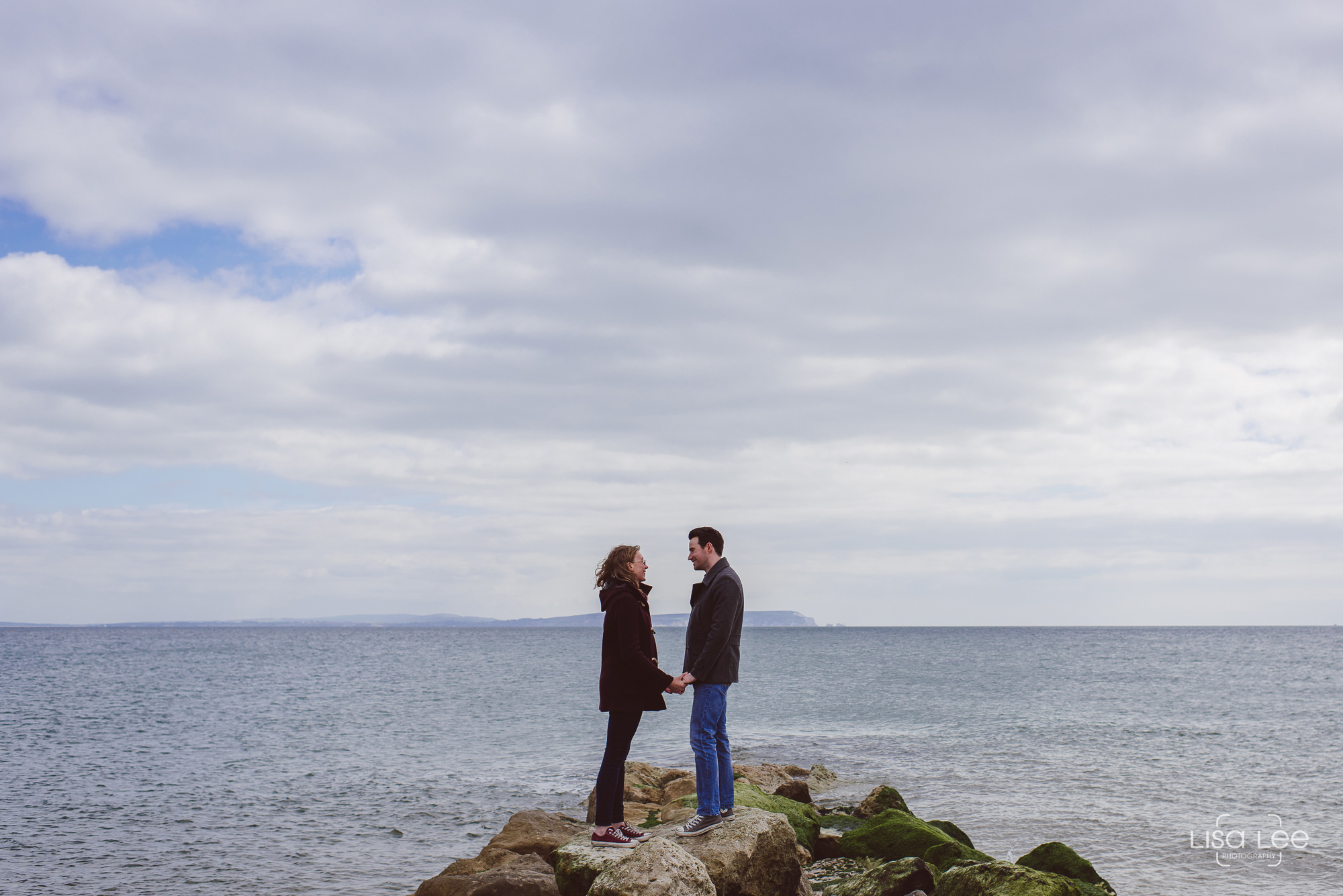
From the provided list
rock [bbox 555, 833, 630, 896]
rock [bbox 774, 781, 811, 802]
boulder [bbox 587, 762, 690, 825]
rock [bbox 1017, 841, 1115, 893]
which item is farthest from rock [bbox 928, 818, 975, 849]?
rock [bbox 555, 833, 630, 896]

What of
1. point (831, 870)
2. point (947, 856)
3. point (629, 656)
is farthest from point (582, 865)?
point (947, 856)

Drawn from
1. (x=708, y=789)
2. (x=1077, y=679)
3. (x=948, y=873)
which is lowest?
(x=1077, y=679)

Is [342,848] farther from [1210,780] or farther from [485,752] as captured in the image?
[1210,780]

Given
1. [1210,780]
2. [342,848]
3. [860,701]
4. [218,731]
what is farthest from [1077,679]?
[342,848]

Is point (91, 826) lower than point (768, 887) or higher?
lower

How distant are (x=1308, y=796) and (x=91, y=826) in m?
23.1

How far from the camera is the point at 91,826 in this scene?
1616 centimetres

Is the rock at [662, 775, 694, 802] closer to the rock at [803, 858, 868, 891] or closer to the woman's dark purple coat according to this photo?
the rock at [803, 858, 868, 891]

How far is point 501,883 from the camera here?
30.0ft

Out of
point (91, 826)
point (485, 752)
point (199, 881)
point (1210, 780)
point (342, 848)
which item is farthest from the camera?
point (485, 752)

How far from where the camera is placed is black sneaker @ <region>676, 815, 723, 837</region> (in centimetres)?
853

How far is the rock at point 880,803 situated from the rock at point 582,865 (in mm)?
7775

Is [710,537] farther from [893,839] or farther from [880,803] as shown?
[880,803]

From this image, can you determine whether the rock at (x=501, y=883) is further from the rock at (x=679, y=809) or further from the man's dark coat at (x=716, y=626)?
the man's dark coat at (x=716, y=626)
